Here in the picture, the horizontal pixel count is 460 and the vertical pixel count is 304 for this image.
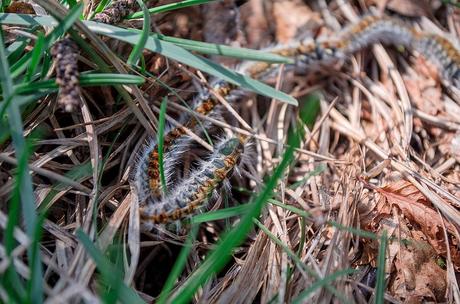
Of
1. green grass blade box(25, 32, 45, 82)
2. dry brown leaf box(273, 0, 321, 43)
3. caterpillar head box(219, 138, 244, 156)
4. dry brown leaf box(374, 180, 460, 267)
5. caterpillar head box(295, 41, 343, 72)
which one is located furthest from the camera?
dry brown leaf box(273, 0, 321, 43)

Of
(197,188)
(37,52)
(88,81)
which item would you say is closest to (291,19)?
(197,188)

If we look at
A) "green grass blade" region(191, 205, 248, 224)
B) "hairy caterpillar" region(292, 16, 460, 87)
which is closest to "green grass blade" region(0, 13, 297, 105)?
"green grass blade" region(191, 205, 248, 224)

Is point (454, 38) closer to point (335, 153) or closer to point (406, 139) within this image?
point (406, 139)

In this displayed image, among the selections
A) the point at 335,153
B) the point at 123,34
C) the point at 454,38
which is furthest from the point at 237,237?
the point at 454,38

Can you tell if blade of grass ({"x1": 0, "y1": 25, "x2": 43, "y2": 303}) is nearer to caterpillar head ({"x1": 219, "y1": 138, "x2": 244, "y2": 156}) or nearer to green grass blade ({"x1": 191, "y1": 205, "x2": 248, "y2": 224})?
green grass blade ({"x1": 191, "y1": 205, "x2": 248, "y2": 224})

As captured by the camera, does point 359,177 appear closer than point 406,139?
Yes

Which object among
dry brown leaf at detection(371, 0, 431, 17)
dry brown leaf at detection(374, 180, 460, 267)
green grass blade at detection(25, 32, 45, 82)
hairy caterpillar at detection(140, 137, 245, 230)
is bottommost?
dry brown leaf at detection(374, 180, 460, 267)

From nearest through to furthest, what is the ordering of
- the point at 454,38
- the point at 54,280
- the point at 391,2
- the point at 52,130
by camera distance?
1. the point at 54,280
2. the point at 52,130
3. the point at 454,38
4. the point at 391,2
